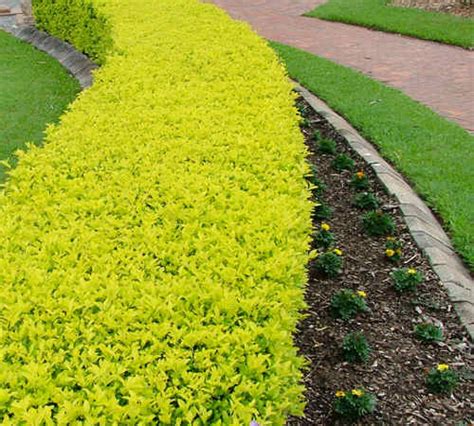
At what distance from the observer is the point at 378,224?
15.9ft

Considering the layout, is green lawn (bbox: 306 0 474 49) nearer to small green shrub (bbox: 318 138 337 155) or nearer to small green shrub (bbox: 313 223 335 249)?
small green shrub (bbox: 318 138 337 155)

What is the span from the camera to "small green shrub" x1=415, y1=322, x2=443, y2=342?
3.81m

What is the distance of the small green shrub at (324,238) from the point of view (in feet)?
15.4

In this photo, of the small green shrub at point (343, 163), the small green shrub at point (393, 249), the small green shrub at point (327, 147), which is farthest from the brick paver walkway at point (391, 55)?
Result: the small green shrub at point (393, 249)

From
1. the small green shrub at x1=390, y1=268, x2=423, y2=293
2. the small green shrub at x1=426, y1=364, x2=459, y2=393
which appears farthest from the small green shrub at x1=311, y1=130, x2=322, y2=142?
the small green shrub at x1=426, y1=364, x2=459, y2=393

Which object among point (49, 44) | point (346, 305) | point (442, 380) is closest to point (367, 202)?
point (346, 305)

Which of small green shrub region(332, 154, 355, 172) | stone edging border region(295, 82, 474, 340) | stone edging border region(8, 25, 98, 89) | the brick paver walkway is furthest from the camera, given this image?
stone edging border region(8, 25, 98, 89)

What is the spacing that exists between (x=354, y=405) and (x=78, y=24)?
321 inches

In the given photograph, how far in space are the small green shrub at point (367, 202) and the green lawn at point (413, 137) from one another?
1.60 feet

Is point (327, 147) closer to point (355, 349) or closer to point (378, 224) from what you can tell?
point (378, 224)

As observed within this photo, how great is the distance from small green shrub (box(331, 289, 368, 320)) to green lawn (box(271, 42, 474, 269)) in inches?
39.7

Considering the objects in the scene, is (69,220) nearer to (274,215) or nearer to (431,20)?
(274,215)

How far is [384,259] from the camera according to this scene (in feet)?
15.1

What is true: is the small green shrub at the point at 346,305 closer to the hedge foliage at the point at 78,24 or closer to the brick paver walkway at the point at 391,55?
the brick paver walkway at the point at 391,55
